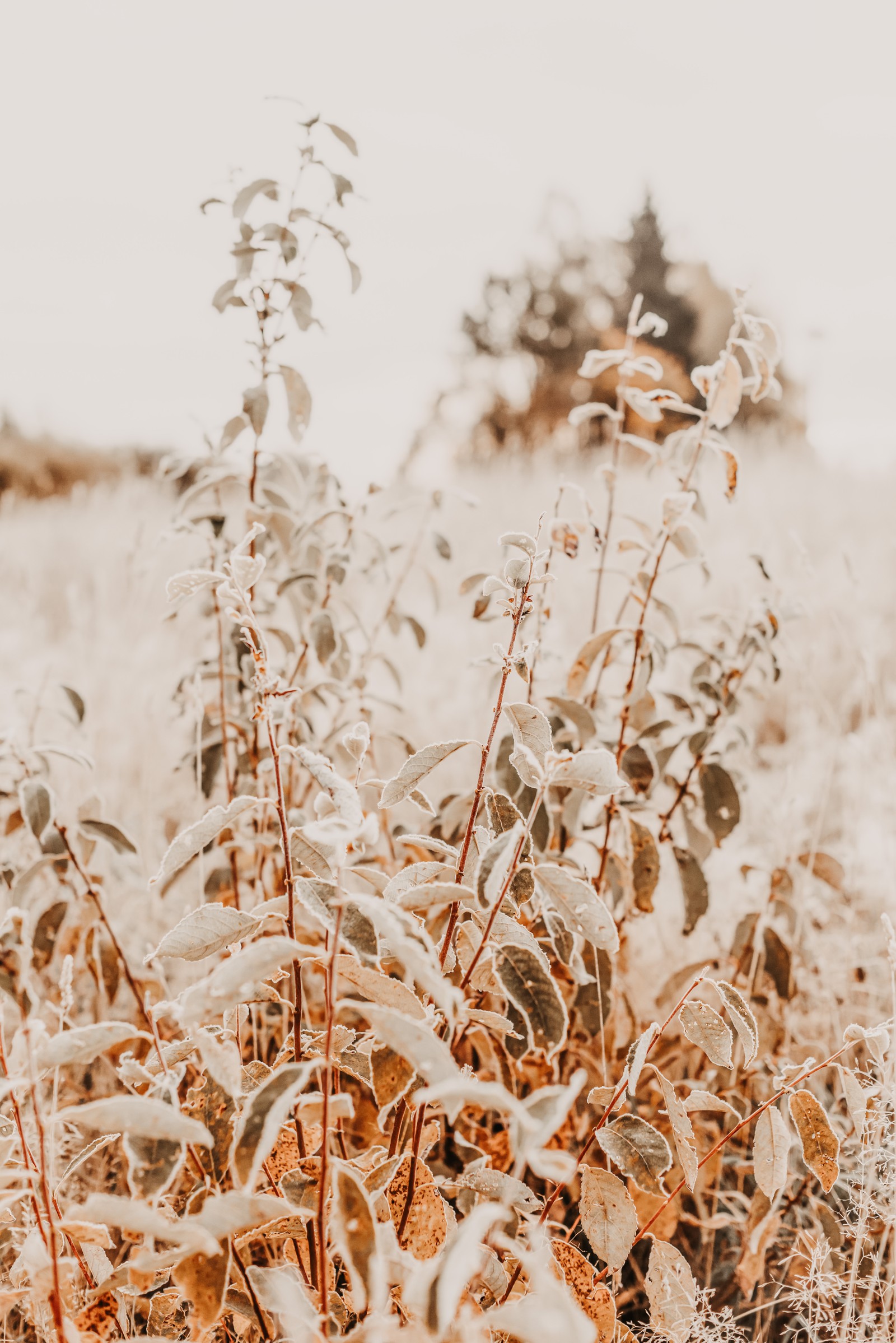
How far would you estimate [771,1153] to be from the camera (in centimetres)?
82

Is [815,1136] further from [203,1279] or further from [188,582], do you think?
[188,582]

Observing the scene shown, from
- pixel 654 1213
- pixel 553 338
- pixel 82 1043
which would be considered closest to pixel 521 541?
pixel 82 1043

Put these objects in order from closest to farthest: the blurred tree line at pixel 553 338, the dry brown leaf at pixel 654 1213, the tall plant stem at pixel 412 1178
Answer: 1. the tall plant stem at pixel 412 1178
2. the dry brown leaf at pixel 654 1213
3. the blurred tree line at pixel 553 338

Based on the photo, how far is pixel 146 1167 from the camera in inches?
23.5

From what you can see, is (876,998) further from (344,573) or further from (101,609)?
(101,609)

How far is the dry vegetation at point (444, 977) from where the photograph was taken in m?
0.61

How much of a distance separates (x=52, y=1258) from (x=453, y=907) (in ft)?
1.32

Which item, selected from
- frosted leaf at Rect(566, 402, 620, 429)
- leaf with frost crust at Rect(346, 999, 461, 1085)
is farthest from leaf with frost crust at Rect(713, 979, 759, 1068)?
frosted leaf at Rect(566, 402, 620, 429)

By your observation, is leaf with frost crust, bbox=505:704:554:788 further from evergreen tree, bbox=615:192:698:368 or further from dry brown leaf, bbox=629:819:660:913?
evergreen tree, bbox=615:192:698:368

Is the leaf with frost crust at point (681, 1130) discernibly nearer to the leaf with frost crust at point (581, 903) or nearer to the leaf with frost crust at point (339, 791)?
the leaf with frost crust at point (581, 903)

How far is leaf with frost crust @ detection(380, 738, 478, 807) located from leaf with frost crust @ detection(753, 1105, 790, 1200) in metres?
0.44

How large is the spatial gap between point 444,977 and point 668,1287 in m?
0.36

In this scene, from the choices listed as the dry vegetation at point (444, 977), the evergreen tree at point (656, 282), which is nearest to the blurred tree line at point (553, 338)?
the evergreen tree at point (656, 282)

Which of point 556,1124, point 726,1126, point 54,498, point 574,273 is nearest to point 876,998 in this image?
point 726,1126
